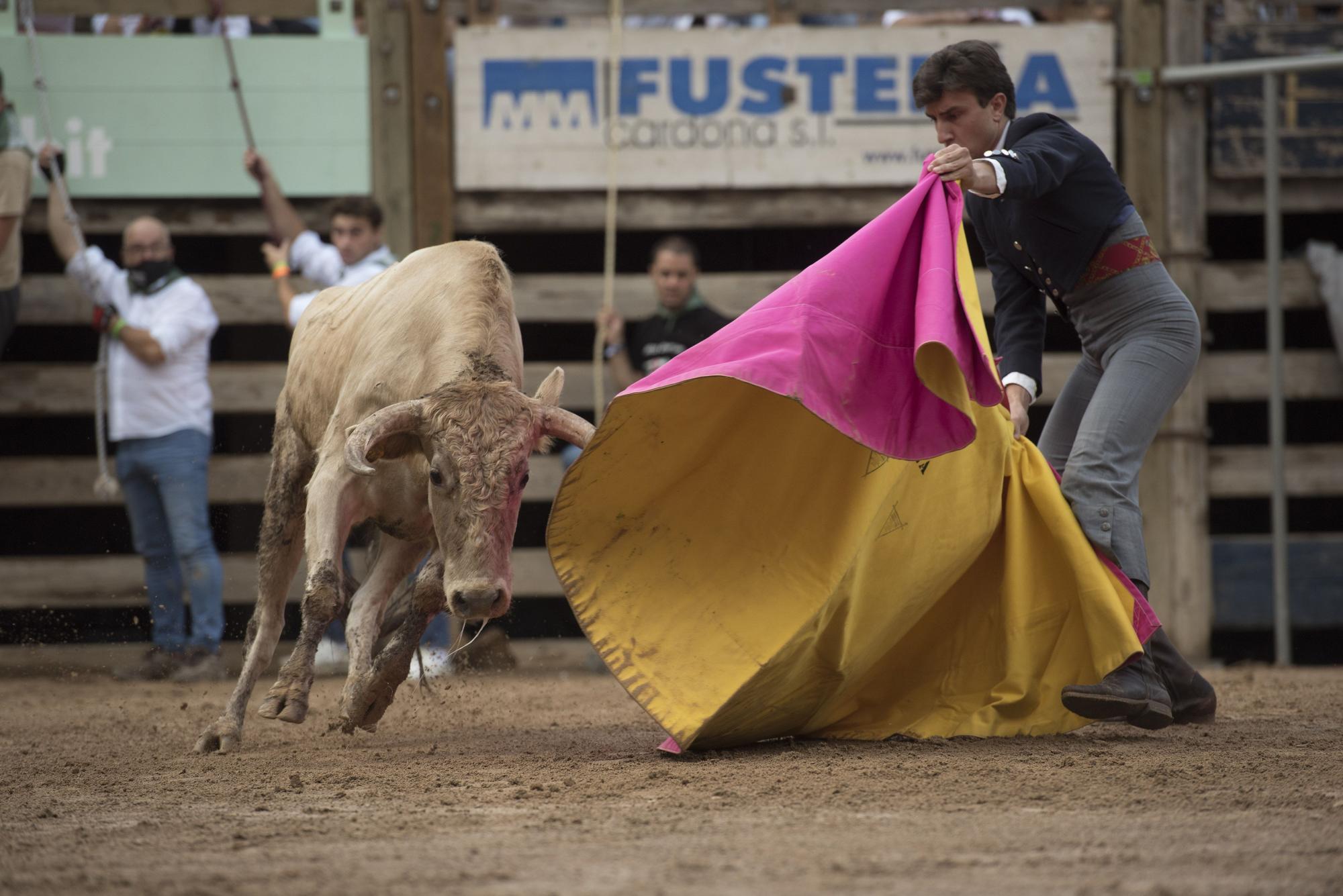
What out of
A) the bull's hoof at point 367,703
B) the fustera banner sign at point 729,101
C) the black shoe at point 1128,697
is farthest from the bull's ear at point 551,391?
the fustera banner sign at point 729,101

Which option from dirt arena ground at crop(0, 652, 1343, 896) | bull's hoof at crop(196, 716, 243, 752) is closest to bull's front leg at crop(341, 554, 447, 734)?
dirt arena ground at crop(0, 652, 1343, 896)

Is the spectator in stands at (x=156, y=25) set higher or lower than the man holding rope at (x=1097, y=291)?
higher

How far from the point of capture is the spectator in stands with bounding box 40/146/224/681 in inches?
321

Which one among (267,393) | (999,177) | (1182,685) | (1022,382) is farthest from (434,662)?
(999,177)

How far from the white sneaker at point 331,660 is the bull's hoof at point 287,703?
304cm

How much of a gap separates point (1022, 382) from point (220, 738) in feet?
9.68

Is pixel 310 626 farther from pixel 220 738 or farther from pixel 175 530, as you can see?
pixel 175 530

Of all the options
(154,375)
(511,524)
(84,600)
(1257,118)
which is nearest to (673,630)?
(511,524)

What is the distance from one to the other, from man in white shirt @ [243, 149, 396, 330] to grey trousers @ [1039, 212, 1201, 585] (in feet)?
12.4

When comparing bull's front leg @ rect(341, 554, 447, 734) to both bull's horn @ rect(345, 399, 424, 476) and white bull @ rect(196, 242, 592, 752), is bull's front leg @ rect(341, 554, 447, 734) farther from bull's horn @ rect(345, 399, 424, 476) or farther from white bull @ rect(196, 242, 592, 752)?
bull's horn @ rect(345, 399, 424, 476)

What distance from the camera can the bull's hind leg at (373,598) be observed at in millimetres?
5550

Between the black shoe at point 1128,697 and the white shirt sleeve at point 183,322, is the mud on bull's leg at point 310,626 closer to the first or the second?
the black shoe at point 1128,697

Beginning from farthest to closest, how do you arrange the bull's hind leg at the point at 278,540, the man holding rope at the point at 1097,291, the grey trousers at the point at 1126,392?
the bull's hind leg at the point at 278,540, the grey trousers at the point at 1126,392, the man holding rope at the point at 1097,291

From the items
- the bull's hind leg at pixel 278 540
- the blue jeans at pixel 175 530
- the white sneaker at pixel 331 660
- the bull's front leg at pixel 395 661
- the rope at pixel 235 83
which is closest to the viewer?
the bull's front leg at pixel 395 661
